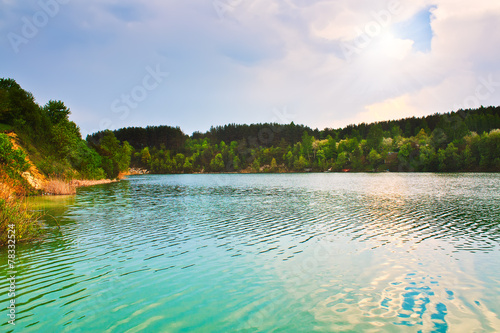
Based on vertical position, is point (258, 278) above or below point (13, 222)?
below

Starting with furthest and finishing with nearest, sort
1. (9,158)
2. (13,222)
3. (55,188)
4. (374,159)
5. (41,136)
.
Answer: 1. (374,159)
2. (41,136)
3. (55,188)
4. (9,158)
5. (13,222)

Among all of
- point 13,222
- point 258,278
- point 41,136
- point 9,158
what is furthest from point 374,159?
point 13,222

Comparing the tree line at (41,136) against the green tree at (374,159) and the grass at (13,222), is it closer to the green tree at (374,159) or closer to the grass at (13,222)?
the grass at (13,222)

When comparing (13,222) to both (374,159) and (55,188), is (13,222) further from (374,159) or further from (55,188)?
(374,159)

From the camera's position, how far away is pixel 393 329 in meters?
7.53

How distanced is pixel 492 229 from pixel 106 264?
72.8 feet

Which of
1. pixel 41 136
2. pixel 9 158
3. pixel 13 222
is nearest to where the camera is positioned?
pixel 13 222

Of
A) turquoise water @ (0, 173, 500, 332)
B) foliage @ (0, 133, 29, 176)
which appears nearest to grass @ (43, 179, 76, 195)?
foliage @ (0, 133, 29, 176)

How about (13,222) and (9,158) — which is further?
(9,158)

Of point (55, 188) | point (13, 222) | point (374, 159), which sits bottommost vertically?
point (13, 222)

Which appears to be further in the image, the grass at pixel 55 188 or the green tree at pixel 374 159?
the green tree at pixel 374 159

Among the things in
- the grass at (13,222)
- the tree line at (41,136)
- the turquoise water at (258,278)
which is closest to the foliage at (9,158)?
the tree line at (41,136)

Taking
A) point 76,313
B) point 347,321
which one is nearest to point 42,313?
point 76,313

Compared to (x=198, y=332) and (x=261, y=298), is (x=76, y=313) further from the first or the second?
(x=261, y=298)
